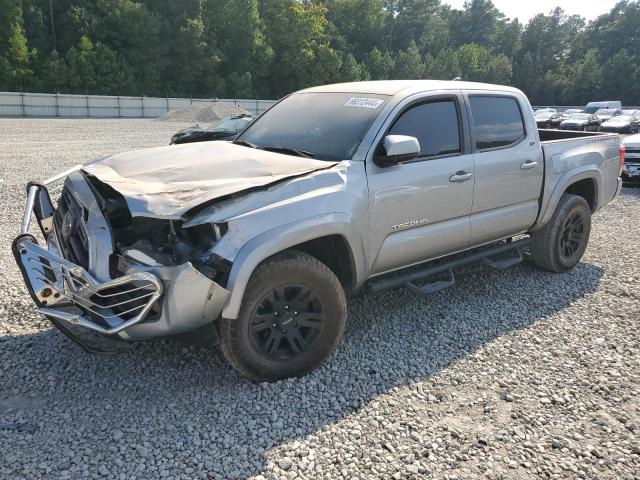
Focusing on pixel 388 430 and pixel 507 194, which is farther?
pixel 507 194

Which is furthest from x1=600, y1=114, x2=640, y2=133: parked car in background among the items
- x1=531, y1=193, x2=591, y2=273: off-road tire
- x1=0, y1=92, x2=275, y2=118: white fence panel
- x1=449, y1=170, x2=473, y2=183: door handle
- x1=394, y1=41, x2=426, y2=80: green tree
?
x1=394, y1=41, x2=426, y2=80: green tree

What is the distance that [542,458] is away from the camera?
290 centimetres

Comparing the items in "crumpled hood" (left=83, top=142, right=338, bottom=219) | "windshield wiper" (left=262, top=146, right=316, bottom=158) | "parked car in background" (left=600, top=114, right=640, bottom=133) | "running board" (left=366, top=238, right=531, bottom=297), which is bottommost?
"running board" (left=366, top=238, right=531, bottom=297)

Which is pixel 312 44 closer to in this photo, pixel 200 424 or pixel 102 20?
pixel 102 20

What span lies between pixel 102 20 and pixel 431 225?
2433 inches

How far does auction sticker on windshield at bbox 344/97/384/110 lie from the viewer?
159 inches

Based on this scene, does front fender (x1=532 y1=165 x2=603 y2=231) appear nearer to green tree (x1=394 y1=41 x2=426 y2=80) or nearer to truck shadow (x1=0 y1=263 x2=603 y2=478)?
truck shadow (x1=0 y1=263 x2=603 y2=478)

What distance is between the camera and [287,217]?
323 centimetres

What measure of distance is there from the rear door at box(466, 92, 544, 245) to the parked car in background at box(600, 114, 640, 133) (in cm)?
2485

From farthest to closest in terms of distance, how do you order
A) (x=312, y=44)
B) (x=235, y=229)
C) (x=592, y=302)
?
(x=312, y=44)
(x=592, y=302)
(x=235, y=229)

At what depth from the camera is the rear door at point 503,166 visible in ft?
14.9

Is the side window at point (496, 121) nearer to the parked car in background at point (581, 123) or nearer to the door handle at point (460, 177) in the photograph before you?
the door handle at point (460, 177)

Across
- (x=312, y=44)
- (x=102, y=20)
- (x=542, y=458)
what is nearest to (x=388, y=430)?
(x=542, y=458)

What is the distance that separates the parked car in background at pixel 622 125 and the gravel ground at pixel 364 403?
25.2 metres
